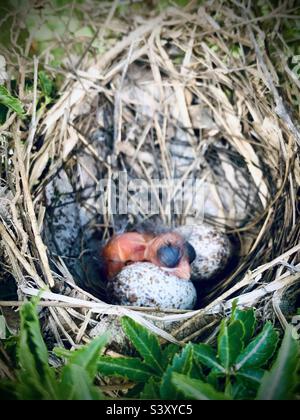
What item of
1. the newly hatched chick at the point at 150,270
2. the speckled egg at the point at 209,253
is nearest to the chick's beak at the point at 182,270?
the newly hatched chick at the point at 150,270

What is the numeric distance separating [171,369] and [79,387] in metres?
0.21

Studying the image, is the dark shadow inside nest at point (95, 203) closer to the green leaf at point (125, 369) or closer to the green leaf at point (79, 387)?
the green leaf at point (125, 369)

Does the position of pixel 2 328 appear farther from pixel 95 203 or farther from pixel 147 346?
pixel 95 203

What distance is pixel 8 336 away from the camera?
1232 millimetres

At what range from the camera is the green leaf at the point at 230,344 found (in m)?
1.03

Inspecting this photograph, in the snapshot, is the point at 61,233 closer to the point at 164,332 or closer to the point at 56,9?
the point at 164,332

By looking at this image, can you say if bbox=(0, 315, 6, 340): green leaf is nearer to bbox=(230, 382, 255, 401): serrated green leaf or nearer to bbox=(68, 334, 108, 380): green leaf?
bbox=(68, 334, 108, 380): green leaf

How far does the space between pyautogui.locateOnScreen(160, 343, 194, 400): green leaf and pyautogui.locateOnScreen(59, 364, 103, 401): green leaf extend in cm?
14

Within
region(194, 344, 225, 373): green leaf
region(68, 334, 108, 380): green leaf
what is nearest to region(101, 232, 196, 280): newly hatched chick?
region(194, 344, 225, 373): green leaf

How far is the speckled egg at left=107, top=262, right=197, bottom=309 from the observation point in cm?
152

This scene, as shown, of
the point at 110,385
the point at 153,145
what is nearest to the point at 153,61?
the point at 153,145

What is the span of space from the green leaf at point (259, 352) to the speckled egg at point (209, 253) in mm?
706

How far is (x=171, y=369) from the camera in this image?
0.99m

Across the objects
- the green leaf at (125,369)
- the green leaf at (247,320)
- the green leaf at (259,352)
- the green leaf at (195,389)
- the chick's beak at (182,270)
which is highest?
the chick's beak at (182,270)
